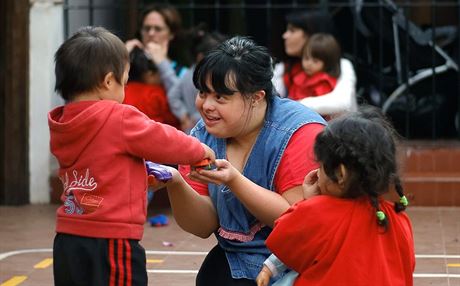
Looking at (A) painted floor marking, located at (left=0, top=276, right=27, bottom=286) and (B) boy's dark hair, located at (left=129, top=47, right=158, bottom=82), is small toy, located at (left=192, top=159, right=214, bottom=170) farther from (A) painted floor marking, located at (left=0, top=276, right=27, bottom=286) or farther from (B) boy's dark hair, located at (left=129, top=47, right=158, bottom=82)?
(B) boy's dark hair, located at (left=129, top=47, right=158, bottom=82)

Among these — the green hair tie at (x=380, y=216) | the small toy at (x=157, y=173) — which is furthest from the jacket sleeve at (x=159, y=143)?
the green hair tie at (x=380, y=216)

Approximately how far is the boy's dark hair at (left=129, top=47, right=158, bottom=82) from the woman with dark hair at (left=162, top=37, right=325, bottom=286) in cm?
441

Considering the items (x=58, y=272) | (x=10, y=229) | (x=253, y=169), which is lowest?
(x=10, y=229)

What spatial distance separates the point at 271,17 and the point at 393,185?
22.7ft

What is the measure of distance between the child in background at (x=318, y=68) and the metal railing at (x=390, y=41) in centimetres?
158

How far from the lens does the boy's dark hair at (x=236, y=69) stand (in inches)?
168

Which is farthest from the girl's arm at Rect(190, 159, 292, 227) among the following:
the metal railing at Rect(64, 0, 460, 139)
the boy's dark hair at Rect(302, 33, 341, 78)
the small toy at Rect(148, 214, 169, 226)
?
the metal railing at Rect(64, 0, 460, 139)

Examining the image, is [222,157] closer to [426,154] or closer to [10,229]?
[10,229]

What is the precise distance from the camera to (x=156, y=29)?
9172mm

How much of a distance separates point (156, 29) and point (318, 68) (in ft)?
5.03

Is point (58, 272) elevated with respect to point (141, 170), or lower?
lower

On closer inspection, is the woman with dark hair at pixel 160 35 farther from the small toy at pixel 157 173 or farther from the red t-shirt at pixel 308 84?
the small toy at pixel 157 173

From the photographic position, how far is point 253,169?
436cm

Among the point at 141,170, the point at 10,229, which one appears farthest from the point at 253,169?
the point at 10,229
